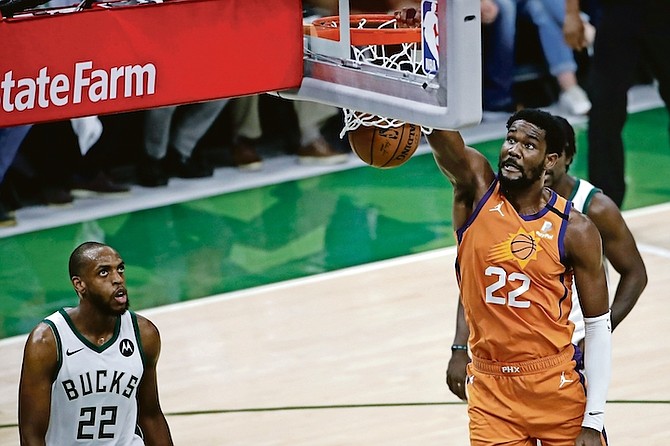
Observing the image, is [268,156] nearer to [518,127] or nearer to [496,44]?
[496,44]

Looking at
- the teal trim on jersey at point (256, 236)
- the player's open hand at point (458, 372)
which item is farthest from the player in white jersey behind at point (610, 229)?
the teal trim on jersey at point (256, 236)

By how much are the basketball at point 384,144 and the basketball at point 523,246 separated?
454 mm

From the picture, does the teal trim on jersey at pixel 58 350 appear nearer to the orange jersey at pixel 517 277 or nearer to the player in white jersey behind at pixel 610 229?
the orange jersey at pixel 517 277

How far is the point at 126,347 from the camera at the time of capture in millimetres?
4555

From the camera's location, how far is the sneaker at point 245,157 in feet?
34.8

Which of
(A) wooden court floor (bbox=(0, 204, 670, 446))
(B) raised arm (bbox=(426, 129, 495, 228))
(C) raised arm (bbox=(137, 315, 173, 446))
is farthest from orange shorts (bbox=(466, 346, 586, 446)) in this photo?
(A) wooden court floor (bbox=(0, 204, 670, 446))

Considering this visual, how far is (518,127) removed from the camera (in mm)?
4348

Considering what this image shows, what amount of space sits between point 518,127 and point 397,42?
1.99 feet

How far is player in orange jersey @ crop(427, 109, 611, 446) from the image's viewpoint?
14.3 feet

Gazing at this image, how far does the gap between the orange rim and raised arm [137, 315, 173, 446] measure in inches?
49.2

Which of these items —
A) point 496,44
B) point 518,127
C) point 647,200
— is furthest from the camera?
point 496,44

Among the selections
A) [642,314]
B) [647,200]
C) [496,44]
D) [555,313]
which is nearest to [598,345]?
[555,313]

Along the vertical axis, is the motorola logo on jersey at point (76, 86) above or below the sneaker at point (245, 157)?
above

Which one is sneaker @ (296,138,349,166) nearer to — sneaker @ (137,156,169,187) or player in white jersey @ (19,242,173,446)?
sneaker @ (137,156,169,187)
